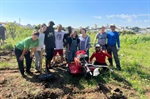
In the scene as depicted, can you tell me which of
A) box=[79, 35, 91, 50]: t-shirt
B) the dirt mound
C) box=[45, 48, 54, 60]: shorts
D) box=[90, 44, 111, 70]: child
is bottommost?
the dirt mound

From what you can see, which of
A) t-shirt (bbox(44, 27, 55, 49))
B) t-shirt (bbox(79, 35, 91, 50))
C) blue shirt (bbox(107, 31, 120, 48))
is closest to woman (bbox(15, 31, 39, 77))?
t-shirt (bbox(44, 27, 55, 49))

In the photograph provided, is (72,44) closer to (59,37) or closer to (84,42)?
(84,42)

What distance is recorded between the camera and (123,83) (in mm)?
7492

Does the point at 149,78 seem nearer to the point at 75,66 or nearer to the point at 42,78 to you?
the point at 75,66

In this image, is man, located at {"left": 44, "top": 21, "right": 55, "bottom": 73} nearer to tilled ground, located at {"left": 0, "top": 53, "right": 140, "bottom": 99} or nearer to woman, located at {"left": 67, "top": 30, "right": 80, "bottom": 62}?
woman, located at {"left": 67, "top": 30, "right": 80, "bottom": 62}

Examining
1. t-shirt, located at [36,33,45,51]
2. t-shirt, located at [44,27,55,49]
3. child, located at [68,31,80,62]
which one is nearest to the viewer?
t-shirt, located at [36,33,45,51]

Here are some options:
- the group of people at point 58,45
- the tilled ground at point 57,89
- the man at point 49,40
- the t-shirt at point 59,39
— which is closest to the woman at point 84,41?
the group of people at point 58,45

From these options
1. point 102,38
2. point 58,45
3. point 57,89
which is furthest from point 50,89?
point 102,38

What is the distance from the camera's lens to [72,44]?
807 centimetres

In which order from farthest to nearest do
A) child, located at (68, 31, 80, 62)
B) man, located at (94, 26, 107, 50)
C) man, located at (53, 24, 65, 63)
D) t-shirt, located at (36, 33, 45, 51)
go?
man, located at (94, 26, 107, 50) → man, located at (53, 24, 65, 63) → child, located at (68, 31, 80, 62) → t-shirt, located at (36, 33, 45, 51)

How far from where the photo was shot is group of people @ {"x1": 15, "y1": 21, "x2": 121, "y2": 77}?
720cm

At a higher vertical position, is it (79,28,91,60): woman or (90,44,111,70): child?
(79,28,91,60): woman

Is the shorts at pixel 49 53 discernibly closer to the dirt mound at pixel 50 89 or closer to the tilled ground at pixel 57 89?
the tilled ground at pixel 57 89

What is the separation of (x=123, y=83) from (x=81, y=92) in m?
1.72
